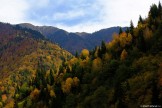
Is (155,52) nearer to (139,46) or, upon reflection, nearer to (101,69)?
(139,46)

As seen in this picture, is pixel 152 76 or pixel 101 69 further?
pixel 101 69

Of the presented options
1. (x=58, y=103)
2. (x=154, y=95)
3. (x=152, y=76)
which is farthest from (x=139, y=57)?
(x=154, y=95)

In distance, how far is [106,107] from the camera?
145 metres

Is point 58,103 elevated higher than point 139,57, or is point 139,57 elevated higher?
point 139,57

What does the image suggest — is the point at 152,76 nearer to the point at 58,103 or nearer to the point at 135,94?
the point at 135,94

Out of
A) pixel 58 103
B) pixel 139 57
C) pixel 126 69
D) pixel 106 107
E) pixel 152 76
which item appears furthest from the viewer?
pixel 58 103

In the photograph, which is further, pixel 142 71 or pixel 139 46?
pixel 139 46

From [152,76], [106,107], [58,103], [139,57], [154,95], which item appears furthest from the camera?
[58,103]

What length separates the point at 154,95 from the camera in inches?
3319

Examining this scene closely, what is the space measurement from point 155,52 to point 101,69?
137 feet

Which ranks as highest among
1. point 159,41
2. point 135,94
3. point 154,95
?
point 159,41

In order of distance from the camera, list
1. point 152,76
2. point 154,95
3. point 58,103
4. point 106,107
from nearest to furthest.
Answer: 1. point 154,95
2. point 152,76
3. point 106,107
4. point 58,103

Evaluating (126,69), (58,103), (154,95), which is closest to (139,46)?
(126,69)

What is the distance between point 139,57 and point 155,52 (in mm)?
11021
